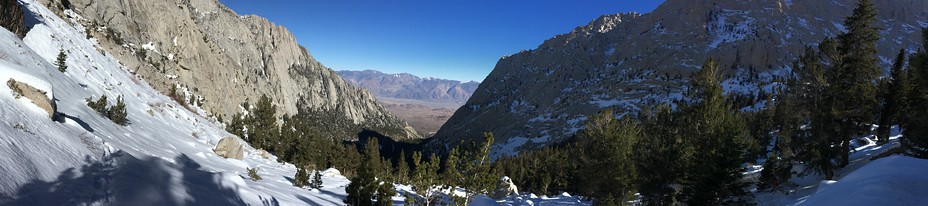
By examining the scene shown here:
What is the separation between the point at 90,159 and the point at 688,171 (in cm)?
2762

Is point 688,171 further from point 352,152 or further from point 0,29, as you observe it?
point 352,152

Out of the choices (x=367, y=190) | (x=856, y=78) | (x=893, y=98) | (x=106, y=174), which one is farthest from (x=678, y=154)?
(x=106, y=174)

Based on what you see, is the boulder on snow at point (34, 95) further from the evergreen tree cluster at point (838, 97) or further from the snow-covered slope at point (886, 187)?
the evergreen tree cluster at point (838, 97)

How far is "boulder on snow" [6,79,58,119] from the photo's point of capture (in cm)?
1152

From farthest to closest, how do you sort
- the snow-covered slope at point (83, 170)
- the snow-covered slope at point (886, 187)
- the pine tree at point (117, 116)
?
the pine tree at point (117, 116), the snow-covered slope at point (886, 187), the snow-covered slope at point (83, 170)

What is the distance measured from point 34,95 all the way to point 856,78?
38662 mm

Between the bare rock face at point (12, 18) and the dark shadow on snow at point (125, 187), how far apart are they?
29559 millimetres

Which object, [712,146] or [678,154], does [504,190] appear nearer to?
[678,154]

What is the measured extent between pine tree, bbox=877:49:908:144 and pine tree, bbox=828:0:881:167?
13.0 m

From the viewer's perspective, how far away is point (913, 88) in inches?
1207

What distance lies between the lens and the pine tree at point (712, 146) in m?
22.3

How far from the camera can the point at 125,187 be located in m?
8.70

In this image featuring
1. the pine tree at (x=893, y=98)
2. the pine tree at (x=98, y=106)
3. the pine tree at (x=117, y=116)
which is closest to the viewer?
the pine tree at (x=117, y=116)

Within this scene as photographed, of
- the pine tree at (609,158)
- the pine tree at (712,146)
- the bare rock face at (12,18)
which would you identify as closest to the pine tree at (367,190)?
the pine tree at (609,158)
